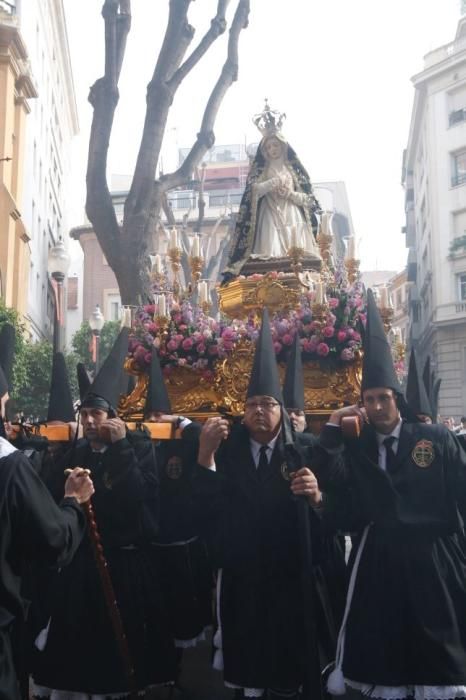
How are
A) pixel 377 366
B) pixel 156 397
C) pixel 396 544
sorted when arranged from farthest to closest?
pixel 156 397, pixel 377 366, pixel 396 544

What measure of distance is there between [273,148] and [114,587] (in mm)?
6388

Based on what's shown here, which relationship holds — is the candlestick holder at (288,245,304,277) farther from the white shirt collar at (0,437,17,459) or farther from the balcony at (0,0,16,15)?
the balcony at (0,0,16,15)

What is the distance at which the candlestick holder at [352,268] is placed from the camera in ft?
23.9

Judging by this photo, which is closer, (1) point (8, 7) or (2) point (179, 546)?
(2) point (179, 546)

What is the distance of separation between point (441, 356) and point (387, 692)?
3204 cm

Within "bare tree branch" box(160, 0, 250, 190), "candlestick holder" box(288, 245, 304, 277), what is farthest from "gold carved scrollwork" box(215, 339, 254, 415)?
"bare tree branch" box(160, 0, 250, 190)

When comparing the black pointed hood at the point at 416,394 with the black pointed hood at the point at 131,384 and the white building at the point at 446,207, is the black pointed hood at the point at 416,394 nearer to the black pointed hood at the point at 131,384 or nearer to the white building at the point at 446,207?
the black pointed hood at the point at 131,384

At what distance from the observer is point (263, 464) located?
4.03m

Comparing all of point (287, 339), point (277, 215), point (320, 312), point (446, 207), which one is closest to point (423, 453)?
point (287, 339)

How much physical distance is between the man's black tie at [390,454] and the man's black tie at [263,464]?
672 millimetres

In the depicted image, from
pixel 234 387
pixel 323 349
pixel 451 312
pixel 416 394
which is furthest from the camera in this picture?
pixel 451 312

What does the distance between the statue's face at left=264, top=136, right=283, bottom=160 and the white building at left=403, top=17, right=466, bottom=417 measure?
2595cm

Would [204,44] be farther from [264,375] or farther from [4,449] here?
[4,449]

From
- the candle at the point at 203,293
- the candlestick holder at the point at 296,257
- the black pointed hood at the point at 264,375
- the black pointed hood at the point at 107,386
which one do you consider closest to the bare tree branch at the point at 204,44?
the candle at the point at 203,293
